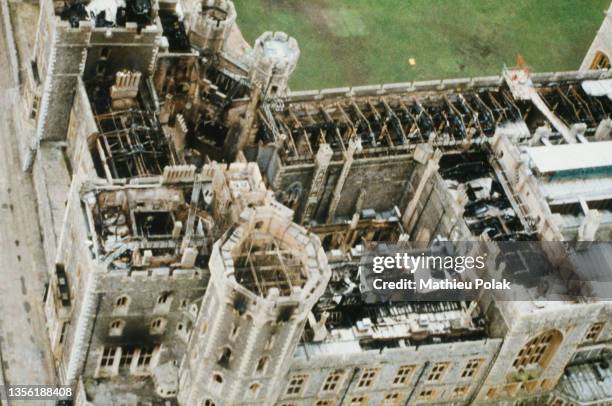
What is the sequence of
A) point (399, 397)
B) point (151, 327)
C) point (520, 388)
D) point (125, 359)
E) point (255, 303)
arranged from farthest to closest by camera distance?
point (520, 388)
point (399, 397)
point (125, 359)
point (151, 327)
point (255, 303)

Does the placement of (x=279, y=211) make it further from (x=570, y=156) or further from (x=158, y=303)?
(x=570, y=156)

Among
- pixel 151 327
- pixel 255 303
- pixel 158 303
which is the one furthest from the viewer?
pixel 151 327

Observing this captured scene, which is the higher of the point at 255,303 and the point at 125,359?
the point at 255,303

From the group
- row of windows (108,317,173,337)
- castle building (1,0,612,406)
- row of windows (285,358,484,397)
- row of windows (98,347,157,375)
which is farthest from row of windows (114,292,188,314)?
row of windows (285,358,484,397)

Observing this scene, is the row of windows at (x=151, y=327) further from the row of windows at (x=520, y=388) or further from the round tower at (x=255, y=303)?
the row of windows at (x=520, y=388)

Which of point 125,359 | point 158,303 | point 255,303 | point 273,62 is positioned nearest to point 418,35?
point 273,62

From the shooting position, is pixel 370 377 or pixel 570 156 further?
pixel 570 156
